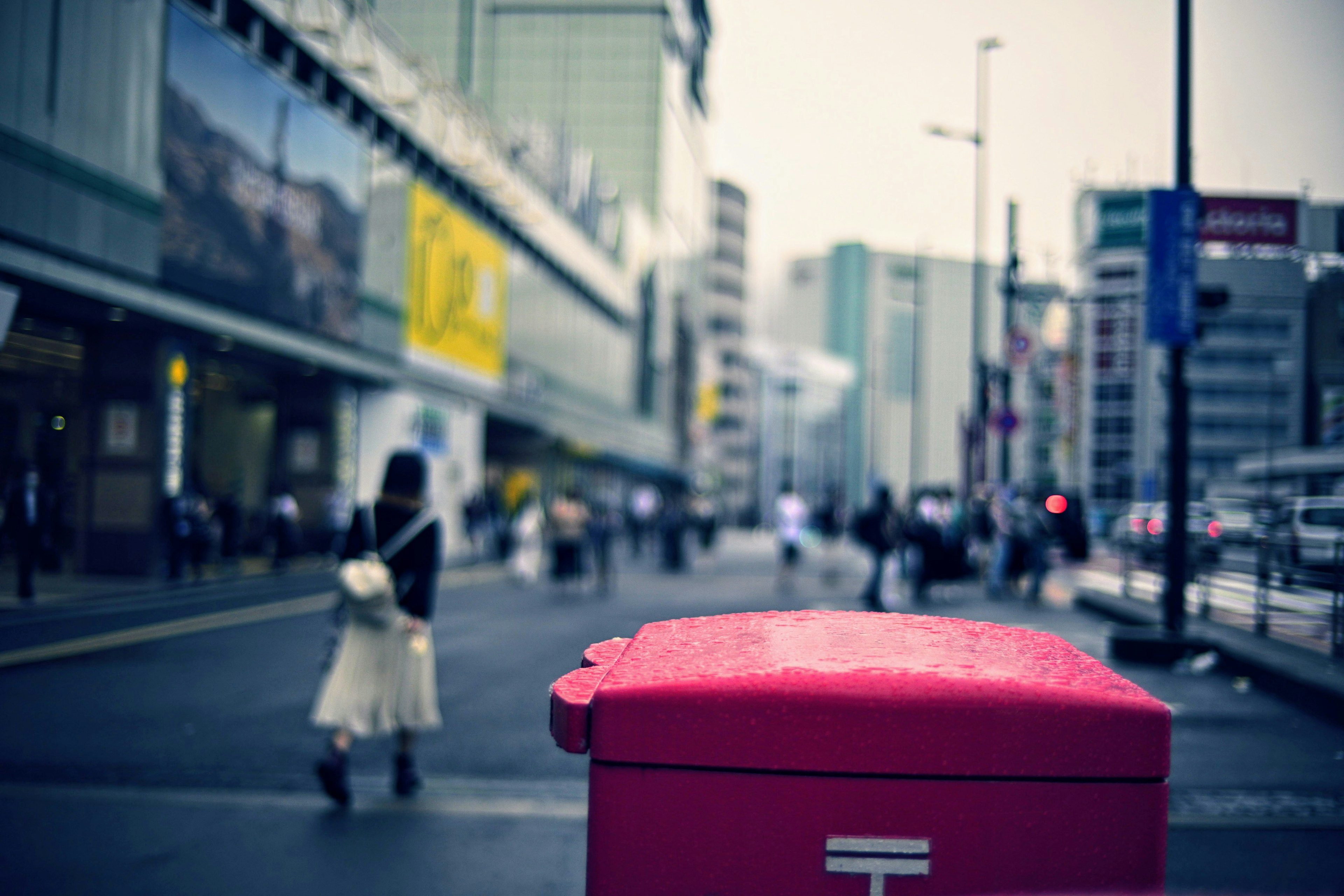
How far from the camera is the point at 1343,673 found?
25.3 feet

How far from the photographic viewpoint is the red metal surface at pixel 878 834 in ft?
4.94

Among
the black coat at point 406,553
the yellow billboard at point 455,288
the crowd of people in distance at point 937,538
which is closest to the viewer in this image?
the black coat at point 406,553

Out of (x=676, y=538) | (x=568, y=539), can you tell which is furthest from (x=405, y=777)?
(x=676, y=538)

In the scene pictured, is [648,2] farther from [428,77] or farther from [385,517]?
[385,517]

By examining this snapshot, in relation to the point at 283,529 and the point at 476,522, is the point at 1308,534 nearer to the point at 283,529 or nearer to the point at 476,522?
the point at 283,529

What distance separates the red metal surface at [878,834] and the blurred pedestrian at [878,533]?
40.0ft

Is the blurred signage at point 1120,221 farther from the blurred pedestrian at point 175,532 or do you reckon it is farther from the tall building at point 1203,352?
the blurred pedestrian at point 175,532

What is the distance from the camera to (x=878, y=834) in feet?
4.94

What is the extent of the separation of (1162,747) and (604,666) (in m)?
0.86

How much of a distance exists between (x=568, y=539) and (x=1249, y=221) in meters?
10.3

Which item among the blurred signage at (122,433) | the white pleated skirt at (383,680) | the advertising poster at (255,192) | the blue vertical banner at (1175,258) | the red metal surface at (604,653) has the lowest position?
the white pleated skirt at (383,680)

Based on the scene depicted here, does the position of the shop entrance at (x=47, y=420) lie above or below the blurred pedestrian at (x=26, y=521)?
above

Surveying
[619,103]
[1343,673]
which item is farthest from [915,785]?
[619,103]

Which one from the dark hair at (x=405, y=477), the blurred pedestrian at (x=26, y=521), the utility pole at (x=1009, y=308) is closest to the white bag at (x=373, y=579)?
the dark hair at (x=405, y=477)
